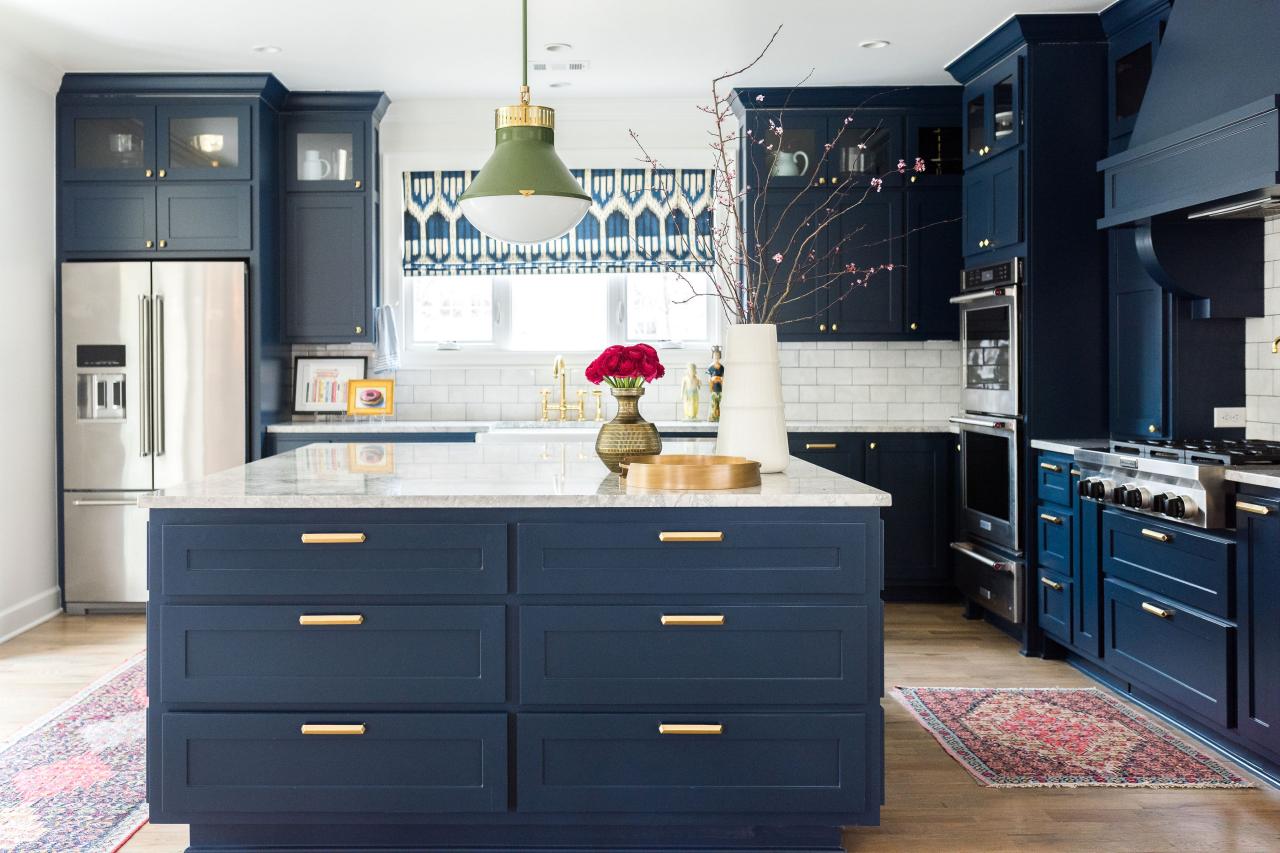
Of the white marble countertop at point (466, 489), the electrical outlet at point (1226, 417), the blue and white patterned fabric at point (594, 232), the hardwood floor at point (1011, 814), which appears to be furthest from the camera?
the blue and white patterned fabric at point (594, 232)

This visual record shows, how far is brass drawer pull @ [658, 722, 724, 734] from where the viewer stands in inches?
98.9

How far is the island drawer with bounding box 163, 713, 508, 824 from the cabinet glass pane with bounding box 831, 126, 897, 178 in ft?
13.0

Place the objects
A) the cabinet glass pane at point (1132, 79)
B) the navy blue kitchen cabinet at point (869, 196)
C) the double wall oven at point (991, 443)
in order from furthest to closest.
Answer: the navy blue kitchen cabinet at point (869, 196), the double wall oven at point (991, 443), the cabinet glass pane at point (1132, 79)

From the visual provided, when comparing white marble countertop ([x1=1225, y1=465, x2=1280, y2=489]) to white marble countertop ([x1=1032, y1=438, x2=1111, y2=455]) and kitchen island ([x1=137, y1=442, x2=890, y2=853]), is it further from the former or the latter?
kitchen island ([x1=137, y1=442, x2=890, y2=853])

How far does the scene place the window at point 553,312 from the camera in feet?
20.4

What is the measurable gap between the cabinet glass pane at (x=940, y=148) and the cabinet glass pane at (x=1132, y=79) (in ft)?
3.93

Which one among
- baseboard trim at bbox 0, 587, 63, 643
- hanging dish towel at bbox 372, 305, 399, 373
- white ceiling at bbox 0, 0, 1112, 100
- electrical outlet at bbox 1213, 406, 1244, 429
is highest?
white ceiling at bbox 0, 0, 1112, 100

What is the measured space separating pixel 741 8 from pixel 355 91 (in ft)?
7.59

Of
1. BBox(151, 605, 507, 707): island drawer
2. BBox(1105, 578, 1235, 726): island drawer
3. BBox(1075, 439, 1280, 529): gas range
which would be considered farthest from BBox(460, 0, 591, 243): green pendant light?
BBox(1105, 578, 1235, 726): island drawer

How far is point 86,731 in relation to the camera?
3.55 metres

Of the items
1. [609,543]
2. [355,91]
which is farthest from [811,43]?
[609,543]

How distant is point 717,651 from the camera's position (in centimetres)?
251

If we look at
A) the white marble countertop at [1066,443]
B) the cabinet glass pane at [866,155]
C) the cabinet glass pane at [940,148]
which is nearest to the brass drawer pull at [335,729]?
the white marble countertop at [1066,443]

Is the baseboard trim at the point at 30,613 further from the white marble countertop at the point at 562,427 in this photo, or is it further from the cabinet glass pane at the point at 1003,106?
the cabinet glass pane at the point at 1003,106
